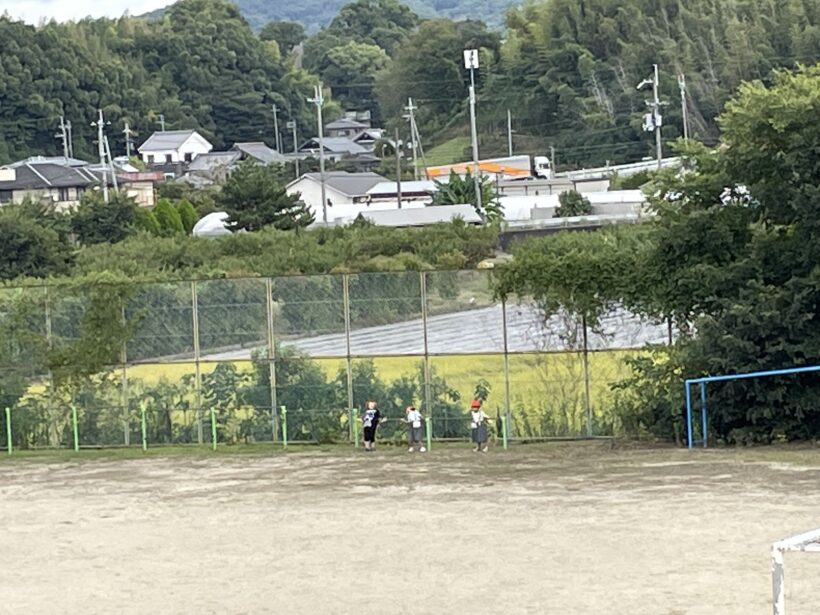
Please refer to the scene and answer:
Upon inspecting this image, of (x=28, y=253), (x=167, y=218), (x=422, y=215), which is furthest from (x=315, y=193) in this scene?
Result: (x=28, y=253)

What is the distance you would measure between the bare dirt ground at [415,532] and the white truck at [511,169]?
71373mm

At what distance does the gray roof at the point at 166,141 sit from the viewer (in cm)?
12339

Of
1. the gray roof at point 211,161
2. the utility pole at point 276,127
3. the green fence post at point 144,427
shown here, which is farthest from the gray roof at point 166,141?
the green fence post at point 144,427

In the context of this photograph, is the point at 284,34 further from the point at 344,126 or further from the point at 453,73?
the point at 453,73

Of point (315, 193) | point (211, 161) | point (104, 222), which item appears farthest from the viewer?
point (211, 161)

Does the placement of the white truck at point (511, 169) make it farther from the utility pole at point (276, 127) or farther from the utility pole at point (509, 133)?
the utility pole at point (276, 127)

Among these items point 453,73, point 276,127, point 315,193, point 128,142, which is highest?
point 453,73

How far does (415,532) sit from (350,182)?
7284cm

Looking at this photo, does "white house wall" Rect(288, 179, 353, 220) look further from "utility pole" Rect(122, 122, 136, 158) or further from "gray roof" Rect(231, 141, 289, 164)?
"utility pole" Rect(122, 122, 136, 158)

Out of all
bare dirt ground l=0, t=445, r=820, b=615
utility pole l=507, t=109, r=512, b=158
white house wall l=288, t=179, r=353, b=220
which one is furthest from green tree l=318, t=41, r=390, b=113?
bare dirt ground l=0, t=445, r=820, b=615

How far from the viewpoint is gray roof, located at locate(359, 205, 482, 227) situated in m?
61.1

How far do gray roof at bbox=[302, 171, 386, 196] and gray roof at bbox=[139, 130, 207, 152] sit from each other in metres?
35.2

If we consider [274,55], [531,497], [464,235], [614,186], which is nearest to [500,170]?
[614,186]

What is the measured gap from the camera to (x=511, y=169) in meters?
98.8
